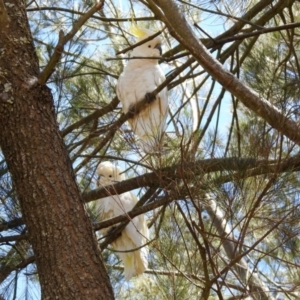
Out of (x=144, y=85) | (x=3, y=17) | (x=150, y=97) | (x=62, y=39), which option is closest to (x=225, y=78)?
(x=62, y=39)

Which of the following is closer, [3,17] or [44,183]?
[44,183]

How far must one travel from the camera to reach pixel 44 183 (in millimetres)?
2076

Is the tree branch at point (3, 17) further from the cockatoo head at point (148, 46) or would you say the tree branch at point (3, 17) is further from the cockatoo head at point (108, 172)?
the cockatoo head at point (108, 172)

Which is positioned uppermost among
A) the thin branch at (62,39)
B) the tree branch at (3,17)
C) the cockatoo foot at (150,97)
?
the cockatoo foot at (150,97)

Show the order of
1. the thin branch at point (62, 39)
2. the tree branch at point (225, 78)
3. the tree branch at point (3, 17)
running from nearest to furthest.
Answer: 1. the tree branch at point (225, 78)
2. the thin branch at point (62, 39)
3. the tree branch at point (3, 17)

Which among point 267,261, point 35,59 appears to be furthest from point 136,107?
point 267,261

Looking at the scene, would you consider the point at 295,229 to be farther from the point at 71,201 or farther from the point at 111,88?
the point at 111,88

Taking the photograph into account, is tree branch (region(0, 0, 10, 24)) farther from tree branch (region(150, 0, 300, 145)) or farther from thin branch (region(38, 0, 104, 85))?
tree branch (region(150, 0, 300, 145))

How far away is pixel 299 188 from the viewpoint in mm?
2104

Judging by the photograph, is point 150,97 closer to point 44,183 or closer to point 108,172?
point 108,172

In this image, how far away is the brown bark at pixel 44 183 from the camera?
1955 millimetres

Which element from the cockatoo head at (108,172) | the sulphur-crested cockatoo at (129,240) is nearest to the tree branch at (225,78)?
the sulphur-crested cockatoo at (129,240)

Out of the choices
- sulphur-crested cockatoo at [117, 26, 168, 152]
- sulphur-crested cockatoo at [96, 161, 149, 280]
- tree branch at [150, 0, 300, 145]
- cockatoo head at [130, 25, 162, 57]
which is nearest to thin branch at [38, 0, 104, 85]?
tree branch at [150, 0, 300, 145]

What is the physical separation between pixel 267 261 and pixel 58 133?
1.41m
